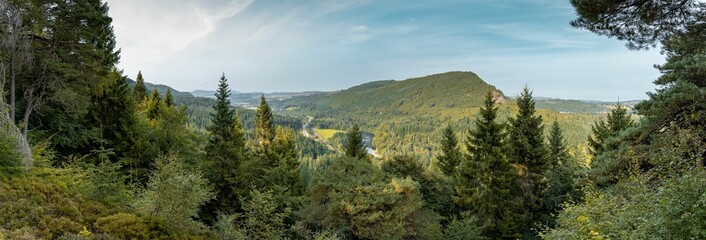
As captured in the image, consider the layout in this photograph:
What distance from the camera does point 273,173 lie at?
96.7 feet

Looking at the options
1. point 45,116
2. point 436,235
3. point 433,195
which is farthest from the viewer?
point 433,195

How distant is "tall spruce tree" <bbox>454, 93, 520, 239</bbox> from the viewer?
2223 cm

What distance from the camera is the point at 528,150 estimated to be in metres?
23.0

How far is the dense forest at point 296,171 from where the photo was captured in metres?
7.14

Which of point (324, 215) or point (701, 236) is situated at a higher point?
point (701, 236)

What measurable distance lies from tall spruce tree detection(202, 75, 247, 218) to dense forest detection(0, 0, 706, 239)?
10 cm

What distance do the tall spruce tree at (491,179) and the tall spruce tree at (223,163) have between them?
14.9m

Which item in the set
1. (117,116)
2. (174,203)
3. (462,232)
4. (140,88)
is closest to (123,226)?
(174,203)

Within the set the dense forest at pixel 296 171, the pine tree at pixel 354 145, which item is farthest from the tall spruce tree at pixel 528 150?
the pine tree at pixel 354 145

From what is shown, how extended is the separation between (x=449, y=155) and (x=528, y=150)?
32.5 feet

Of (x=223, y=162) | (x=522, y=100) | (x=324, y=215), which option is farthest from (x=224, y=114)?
(x=522, y=100)

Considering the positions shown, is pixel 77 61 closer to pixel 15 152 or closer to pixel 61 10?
pixel 61 10

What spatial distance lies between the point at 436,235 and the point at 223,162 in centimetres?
1377

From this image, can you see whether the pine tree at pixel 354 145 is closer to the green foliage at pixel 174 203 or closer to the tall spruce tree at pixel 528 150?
the tall spruce tree at pixel 528 150
